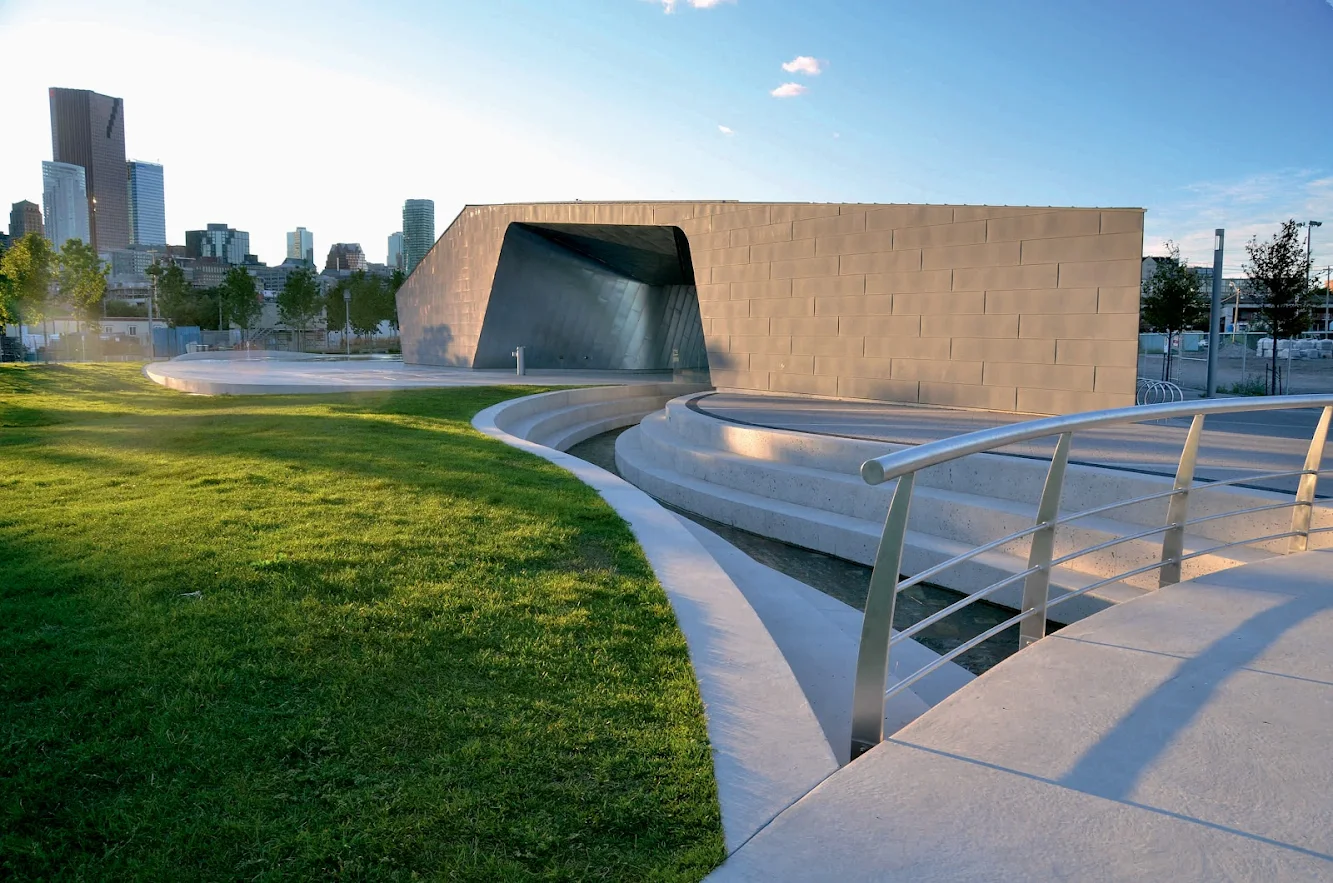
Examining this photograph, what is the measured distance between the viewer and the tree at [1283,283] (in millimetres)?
19250

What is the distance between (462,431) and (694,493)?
156 inches

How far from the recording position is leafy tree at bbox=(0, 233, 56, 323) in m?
39.9

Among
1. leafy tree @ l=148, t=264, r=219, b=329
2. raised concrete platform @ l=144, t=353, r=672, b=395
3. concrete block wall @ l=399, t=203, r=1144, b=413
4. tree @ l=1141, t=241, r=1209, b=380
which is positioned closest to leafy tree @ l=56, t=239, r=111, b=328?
leafy tree @ l=148, t=264, r=219, b=329

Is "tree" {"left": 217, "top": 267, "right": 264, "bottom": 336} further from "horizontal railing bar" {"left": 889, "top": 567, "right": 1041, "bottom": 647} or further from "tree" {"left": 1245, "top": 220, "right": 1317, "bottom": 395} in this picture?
"horizontal railing bar" {"left": 889, "top": 567, "right": 1041, "bottom": 647}

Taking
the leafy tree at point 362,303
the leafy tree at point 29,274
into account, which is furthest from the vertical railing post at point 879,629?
the leafy tree at point 362,303

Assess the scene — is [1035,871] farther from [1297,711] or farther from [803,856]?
[1297,711]

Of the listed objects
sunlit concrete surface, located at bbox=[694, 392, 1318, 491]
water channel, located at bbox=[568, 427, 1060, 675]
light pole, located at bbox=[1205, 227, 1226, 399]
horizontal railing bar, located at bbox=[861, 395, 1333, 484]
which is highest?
light pole, located at bbox=[1205, 227, 1226, 399]

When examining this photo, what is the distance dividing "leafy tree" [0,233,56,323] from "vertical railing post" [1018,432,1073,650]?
4688cm

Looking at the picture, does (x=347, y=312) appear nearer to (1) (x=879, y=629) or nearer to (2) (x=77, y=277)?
(2) (x=77, y=277)

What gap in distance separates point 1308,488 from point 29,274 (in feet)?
167

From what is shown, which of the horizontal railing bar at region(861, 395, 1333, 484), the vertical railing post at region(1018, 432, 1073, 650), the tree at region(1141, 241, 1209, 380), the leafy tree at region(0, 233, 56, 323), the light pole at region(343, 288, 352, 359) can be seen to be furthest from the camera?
the light pole at region(343, 288, 352, 359)

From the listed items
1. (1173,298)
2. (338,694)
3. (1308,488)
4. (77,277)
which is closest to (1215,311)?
(1173,298)

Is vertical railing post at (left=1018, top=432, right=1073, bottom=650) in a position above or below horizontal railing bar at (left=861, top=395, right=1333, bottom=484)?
below

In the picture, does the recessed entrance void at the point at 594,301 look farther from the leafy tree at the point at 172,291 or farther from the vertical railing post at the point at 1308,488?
the leafy tree at the point at 172,291
